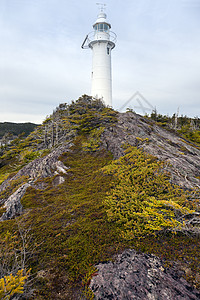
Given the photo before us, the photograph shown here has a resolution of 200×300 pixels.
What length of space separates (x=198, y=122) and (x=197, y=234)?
29594 millimetres

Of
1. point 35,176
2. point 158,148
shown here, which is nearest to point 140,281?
point 158,148

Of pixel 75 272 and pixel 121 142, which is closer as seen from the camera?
pixel 75 272

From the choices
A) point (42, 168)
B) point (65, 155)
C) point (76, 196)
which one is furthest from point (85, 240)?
point (65, 155)

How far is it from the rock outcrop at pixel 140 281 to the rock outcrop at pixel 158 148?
385 cm

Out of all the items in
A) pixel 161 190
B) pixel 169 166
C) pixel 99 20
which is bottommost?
pixel 161 190

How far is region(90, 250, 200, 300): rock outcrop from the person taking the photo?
11.6 feet

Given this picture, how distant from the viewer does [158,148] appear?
10.5 meters

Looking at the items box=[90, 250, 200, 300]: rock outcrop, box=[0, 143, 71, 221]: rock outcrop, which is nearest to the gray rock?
box=[0, 143, 71, 221]: rock outcrop

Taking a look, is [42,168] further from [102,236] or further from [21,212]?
[102,236]

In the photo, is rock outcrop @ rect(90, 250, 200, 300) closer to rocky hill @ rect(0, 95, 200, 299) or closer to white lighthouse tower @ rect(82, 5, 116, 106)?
rocky hill @ rect(0, 95, 200, 299)

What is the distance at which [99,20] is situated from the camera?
26766mm

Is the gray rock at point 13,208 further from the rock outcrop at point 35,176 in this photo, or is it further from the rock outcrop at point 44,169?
the rock outcrop at point 44,169

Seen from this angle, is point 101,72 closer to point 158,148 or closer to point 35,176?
point 158,148

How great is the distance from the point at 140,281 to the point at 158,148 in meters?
7.84
